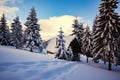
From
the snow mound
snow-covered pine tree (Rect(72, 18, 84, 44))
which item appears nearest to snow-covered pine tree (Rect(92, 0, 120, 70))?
the snow mound

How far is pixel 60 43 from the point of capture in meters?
27.7

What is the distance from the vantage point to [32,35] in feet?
119

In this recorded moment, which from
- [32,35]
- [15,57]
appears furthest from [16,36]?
[15,57]

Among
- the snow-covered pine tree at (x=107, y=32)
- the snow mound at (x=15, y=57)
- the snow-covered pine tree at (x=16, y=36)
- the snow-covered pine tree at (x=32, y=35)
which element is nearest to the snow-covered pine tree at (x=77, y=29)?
the snow-covered pine tree at (x=16, y=36)

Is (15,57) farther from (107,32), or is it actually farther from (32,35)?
(32,35)

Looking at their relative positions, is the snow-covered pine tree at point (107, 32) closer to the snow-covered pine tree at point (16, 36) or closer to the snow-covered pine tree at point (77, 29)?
the snow-covered pine tree at point (77, 29)

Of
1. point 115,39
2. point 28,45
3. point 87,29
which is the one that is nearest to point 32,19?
point 28,45

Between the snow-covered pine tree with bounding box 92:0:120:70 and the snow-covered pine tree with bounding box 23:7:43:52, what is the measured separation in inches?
598

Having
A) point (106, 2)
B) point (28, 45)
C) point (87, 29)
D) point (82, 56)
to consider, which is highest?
point (106, 2)

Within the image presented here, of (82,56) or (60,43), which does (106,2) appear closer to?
(60,43)

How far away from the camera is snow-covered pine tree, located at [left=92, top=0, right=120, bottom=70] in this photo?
2523cm

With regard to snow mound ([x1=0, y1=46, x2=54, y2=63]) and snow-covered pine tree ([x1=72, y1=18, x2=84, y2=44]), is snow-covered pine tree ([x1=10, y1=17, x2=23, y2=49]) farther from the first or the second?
snow mound ([x1=0, y1=46, x2=54, y2=63])

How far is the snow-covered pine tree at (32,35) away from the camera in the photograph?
1409 inches

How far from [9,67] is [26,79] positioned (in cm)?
189
